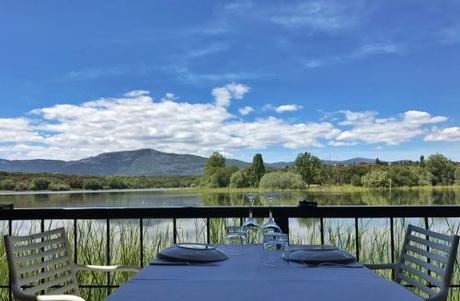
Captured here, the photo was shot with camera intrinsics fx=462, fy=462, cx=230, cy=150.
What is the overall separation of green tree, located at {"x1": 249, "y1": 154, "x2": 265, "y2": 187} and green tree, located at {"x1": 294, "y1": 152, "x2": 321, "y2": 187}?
363 mm

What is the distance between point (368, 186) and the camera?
14.5 feet

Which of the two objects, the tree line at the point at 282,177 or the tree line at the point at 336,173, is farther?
the tree line at the point at 282,177

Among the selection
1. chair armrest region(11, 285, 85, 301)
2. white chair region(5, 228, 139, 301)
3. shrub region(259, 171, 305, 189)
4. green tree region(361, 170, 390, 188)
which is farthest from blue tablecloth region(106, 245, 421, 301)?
green tree region(361, 170, 390, 188)

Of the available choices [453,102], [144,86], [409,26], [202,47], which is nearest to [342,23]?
[409,26]

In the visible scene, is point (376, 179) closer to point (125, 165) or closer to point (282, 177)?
point (282, 177)

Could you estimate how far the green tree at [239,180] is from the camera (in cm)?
408

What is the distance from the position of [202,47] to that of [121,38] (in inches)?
108

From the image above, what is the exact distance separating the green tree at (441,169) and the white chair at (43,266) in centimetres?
343

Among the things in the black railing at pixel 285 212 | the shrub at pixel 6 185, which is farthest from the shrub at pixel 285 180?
the shrub at pixel 6 185

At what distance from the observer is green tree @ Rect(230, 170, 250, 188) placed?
4.08 m

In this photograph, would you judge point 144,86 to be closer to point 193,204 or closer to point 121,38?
point 121,38

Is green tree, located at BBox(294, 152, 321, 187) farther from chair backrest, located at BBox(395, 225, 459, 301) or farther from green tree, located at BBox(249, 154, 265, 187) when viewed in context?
chair backrest, located at BBox(395, 225, 459, 301)

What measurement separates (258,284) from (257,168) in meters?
3.20

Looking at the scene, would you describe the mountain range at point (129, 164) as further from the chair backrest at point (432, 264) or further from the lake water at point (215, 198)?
the chair backrest at point (432, 264)
